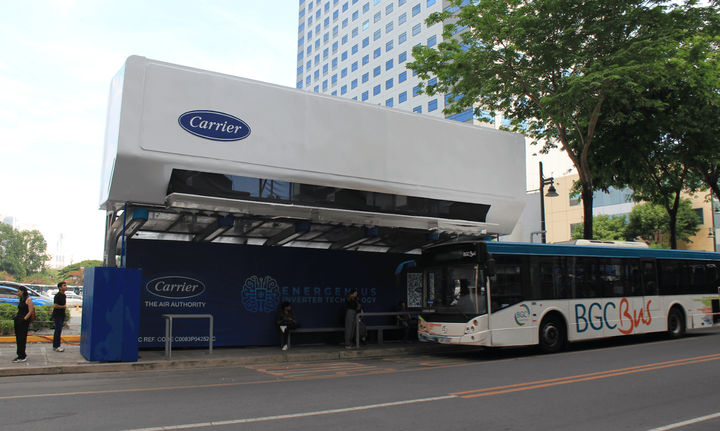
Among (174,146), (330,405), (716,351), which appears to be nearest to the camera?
(330,405)

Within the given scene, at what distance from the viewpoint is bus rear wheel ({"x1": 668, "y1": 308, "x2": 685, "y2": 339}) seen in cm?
1614

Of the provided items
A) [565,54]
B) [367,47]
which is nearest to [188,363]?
[565,54]

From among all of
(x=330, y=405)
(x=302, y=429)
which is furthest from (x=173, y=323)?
(x=302, y=429)

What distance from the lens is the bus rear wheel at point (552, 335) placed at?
43.1ft

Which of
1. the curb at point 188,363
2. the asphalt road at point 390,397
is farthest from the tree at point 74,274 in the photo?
the asphalt road at point 390,397

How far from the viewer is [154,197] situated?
11.4 meters

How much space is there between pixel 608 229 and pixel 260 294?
47110mm

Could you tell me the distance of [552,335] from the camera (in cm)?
1339

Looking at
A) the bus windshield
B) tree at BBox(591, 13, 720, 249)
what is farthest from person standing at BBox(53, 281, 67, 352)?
tree at BBox(591, 13, 720, 249)

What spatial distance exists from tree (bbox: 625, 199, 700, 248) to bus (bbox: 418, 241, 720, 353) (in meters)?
36.6

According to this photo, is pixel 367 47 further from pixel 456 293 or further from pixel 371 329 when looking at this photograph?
pixel 456 293

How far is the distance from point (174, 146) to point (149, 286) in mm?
4067

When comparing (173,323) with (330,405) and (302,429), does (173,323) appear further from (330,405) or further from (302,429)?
(302,429)

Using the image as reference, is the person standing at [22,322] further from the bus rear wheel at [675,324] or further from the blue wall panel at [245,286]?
the bus rear wheel at [675,324]
